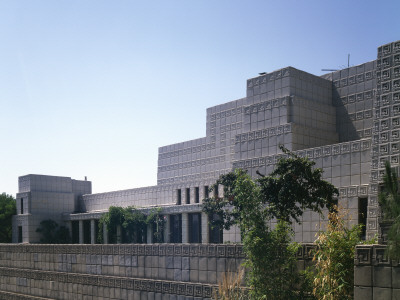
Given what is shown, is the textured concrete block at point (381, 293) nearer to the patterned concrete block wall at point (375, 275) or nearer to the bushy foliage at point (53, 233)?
the patterned concrete block wall at point (375, 275)

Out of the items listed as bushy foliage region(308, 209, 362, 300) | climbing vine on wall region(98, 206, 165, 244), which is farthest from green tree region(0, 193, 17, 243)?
bushy foliage region(308, 209, 362, 300)

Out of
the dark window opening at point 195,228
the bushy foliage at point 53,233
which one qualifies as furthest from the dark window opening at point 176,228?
the bushy foliage at point 53,233

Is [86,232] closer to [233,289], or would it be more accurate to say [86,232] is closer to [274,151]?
[274,151]

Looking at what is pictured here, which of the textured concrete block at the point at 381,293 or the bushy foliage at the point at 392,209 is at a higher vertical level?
the bushy foliage at the point at 392,209

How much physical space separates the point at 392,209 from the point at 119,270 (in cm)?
1793

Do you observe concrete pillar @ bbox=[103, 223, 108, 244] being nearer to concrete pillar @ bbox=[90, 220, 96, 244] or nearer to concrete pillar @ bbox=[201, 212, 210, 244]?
concrete pillar @ bbox=[90, 220, 96, 244]

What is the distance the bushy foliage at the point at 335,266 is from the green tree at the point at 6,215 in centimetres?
5269

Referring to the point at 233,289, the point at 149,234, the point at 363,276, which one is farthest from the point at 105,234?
the point at 363,276

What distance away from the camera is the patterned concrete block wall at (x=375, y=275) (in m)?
13.0

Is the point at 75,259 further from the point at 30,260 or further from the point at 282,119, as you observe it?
the point at 282,119

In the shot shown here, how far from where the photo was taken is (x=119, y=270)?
2662cm

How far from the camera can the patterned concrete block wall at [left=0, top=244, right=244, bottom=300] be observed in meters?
21.3

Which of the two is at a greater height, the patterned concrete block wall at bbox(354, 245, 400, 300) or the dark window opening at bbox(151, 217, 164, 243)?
the patterned concrete block wall at bbox(354, 245, 400, 300)

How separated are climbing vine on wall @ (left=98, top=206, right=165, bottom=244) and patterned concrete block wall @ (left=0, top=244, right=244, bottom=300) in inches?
593
